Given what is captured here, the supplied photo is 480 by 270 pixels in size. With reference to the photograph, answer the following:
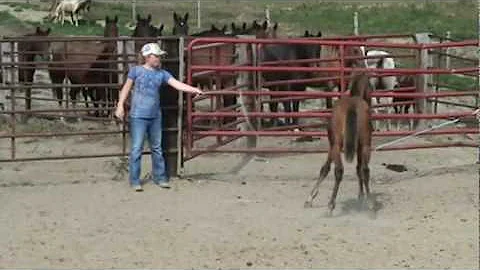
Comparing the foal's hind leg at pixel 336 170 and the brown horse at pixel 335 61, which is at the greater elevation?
the brown horse at pixel 335 61

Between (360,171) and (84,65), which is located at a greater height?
(84,65)

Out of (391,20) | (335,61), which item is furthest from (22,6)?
(335,61)

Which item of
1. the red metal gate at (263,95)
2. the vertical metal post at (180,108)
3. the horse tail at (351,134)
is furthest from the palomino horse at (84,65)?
the horse tail at (351,134)

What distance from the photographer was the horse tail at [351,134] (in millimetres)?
6793

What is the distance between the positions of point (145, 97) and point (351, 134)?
235cm

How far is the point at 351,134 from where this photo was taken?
6801 millimetres

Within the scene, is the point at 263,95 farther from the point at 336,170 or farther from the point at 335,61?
the point at 335,61

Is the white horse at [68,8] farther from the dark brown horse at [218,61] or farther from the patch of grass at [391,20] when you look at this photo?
the dark brown horse at [218,61]

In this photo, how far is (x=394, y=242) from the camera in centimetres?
622

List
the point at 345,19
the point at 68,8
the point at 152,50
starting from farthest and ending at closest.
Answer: the point at 68,8 → the point at 345,19 → the point at 152,50

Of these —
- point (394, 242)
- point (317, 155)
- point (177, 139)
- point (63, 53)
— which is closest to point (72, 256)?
point (394, 242)

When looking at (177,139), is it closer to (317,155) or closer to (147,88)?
(147,88)

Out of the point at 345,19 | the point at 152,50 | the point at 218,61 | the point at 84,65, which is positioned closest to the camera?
the point at 152,50

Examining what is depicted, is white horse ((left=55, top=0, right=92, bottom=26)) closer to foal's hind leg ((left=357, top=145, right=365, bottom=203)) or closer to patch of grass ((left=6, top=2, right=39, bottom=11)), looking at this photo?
patch of grass ((left=6, top=2, right=39, bottom=11))
